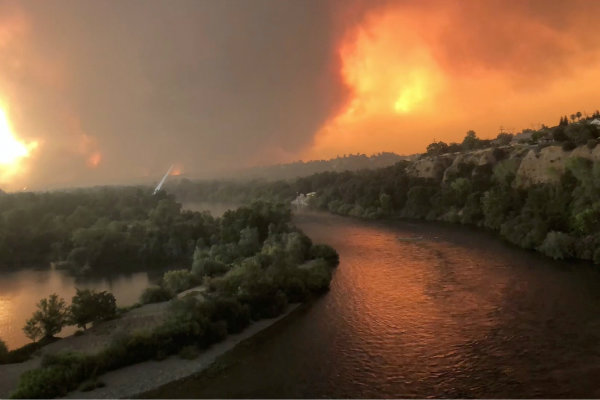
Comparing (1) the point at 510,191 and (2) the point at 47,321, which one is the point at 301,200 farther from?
(2) the point at 47,321

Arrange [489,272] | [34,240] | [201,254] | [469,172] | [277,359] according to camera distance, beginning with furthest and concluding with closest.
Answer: [469,172], [34,240], [201,254], [489,272], [277,359]

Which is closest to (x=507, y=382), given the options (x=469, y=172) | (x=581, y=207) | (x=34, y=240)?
(x=581, y=207)

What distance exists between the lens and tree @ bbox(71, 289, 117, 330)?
99.3 ft

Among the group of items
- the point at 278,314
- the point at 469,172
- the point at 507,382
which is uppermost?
the point at 469,172

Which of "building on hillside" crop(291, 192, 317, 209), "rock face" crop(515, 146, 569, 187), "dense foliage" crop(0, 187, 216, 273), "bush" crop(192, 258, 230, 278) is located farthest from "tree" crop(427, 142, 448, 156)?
"bush" crop(192, 258, 230, 278)

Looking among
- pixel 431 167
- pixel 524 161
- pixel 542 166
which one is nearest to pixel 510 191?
pixel 542 166

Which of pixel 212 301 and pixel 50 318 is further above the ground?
pixel 50 318

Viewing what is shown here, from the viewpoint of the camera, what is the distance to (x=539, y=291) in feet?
117

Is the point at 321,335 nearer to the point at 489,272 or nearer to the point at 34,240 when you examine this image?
the point at 489,272

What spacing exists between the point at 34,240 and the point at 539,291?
62317mm

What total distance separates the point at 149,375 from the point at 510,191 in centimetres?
6037

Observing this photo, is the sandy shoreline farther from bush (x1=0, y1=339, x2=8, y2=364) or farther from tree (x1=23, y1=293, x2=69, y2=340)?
tree (x1=23, y1=293, x2=69, y2=340)

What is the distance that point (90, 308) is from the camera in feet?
100

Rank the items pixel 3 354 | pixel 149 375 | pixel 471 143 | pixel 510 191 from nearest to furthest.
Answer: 1. pixel 149 375
2. pixel 3 354
3. pixel 510 191
4. pixel 471 143
